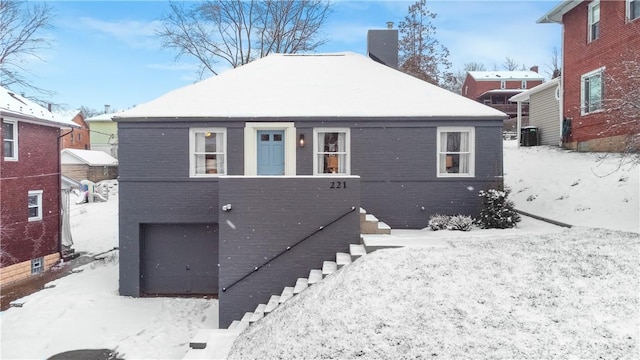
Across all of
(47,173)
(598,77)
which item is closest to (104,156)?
(47,173)

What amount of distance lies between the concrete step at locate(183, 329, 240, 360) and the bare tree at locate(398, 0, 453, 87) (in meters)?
24.4

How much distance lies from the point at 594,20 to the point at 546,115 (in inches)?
196

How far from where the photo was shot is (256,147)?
1109cm

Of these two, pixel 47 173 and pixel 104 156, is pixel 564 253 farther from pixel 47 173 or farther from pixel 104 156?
pixel 104 156

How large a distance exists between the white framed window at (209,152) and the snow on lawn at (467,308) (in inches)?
215

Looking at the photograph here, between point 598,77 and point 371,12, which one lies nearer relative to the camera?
point 598,77

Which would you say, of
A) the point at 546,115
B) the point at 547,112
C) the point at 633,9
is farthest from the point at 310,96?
the point at 546,115

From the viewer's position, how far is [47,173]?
620 inches

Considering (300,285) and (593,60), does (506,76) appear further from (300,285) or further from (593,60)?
(300,285)

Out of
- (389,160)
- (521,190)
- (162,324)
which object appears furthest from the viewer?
(521,190)

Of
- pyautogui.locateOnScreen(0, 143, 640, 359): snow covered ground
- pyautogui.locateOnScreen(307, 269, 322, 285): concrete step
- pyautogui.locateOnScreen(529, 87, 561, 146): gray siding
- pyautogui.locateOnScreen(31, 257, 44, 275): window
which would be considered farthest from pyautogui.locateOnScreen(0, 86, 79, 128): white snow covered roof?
pyautogui.locateOnScreen(529, 87, 561, 146): gray siding

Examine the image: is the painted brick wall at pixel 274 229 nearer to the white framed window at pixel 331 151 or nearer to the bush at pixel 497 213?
the white framed window at pixel 331 151

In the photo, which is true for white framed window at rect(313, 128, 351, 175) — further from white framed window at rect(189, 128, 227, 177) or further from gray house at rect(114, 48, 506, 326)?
white framed window at rect(189, 128, 227, 177)

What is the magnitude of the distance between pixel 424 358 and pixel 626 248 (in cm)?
487
